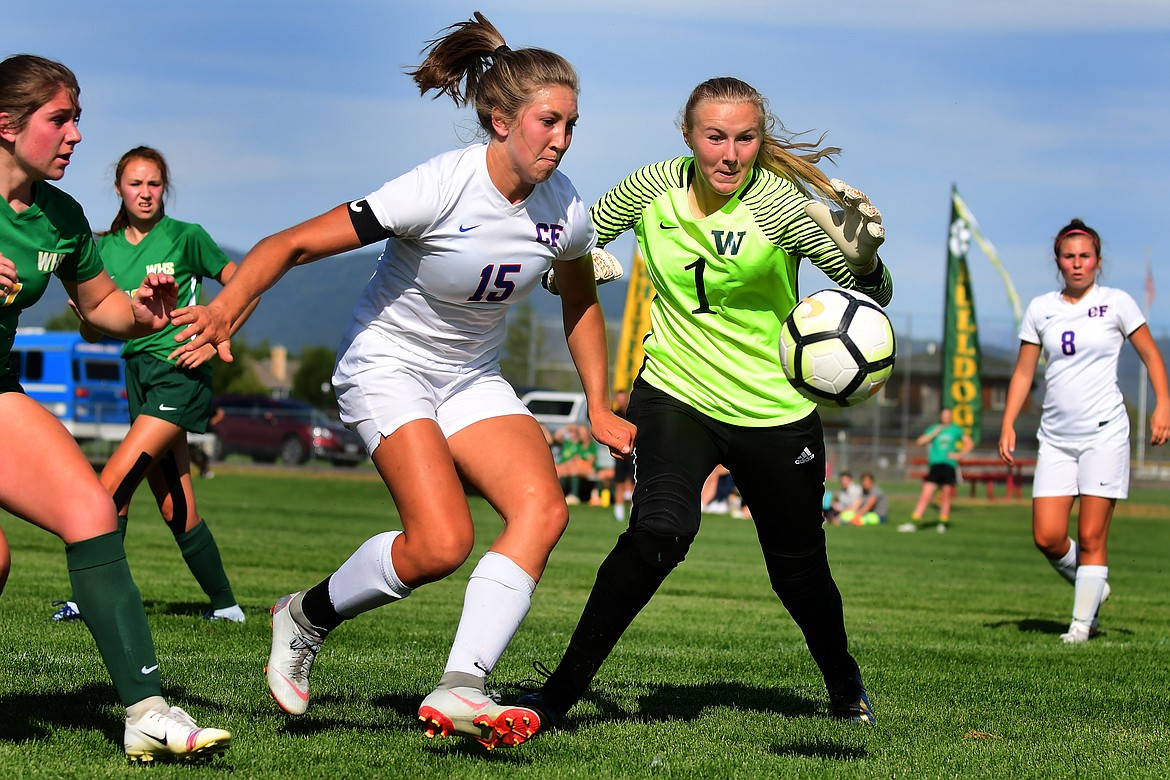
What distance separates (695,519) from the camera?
475 centimetres

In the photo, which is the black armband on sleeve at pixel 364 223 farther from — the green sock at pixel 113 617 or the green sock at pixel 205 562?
the green sock at pixel 205 562

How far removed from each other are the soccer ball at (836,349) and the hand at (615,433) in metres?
0.65

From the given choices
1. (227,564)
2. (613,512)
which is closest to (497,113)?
(227,564)

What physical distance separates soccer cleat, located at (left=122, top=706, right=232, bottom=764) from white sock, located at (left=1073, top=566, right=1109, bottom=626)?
6074 millimetres

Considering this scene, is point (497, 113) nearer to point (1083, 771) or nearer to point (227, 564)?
point (1083, 771)

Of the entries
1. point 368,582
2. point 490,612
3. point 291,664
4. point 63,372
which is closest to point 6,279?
point 368,582

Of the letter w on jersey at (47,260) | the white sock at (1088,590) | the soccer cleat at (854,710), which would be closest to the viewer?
the letter w on jersey at (47,260)

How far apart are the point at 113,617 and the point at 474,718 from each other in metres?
1.14

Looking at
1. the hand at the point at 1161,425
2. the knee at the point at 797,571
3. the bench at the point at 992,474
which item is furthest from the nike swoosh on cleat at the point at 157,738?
the bench at the point at 992,474

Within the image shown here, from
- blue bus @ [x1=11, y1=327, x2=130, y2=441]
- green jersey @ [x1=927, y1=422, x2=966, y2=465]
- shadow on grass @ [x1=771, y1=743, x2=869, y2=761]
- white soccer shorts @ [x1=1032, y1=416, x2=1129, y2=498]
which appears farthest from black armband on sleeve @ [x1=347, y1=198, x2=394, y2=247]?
blue bus @ [x1=11, y1=327, x2=130, y2=441]

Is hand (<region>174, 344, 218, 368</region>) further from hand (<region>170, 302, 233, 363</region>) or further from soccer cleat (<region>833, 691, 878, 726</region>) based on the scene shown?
soccer cleat (<region>833, 691, 878, 726</region>)

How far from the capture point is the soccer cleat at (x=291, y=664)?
180 inches

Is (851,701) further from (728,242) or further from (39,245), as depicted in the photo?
(39,245)

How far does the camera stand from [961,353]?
3306cm
